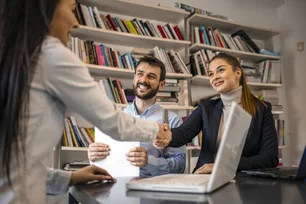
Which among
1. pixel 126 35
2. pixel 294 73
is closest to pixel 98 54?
pixel 126 35

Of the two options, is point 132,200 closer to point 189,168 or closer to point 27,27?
point 27,27

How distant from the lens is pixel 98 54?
250cm

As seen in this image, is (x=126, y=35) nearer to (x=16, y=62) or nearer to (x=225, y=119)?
(x=225, y=119)

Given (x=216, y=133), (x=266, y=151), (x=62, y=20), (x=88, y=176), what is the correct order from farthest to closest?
(x=216, y=133) < (x=266, y=151) < (x=88, y=176) < (x=62, y=20)

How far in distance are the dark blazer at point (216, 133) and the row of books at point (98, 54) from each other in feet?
3.51

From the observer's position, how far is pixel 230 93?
1.68 m

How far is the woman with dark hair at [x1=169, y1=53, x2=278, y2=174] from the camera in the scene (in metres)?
1.52

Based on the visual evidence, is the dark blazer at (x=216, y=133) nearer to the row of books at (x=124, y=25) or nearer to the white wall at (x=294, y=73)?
the row of books at (x=124, y=25)

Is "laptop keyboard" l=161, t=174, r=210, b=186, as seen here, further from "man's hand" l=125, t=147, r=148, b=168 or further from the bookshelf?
the bookshelf

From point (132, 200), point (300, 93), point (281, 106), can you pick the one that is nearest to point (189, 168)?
point (281, 106)

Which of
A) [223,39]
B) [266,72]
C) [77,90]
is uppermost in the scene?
[223,39]

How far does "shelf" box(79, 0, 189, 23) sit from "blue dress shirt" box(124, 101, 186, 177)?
3.97 ft

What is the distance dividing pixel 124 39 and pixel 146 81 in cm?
92

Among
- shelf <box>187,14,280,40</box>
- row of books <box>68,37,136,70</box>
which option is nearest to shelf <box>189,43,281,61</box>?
shelf <box>187,14,280,40</box>
